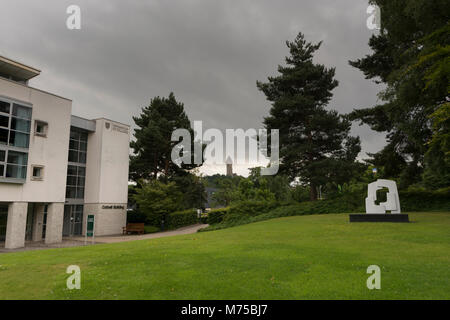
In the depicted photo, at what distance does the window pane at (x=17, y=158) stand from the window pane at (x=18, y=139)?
0.64 meters

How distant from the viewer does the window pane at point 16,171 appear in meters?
23.0

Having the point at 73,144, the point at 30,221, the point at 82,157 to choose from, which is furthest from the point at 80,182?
the point at 30,221

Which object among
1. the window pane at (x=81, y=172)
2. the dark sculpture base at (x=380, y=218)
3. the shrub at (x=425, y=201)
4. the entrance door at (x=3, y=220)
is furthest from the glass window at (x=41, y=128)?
the shrub at (x=425, y=201)

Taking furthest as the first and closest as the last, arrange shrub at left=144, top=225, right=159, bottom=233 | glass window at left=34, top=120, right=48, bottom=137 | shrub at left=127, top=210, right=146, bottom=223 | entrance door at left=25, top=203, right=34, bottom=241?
1. shrub at left=127, top=210, right=146, bottom=223
2. shrub at left=144, top=225, right=159, bottom=233
3. entrance door at left=25, top=203, right=34, bottom=241
4. glass window at left=34, top=120, right=48, bottom=137

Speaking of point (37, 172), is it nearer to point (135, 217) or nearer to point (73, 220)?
point (73, 220)

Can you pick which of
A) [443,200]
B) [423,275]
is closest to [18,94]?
[423,275]

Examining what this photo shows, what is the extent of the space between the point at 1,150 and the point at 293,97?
24.9 m

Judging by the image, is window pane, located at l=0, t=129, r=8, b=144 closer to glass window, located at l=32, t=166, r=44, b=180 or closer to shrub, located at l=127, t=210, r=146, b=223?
glass window, located at l=32, t=166, r=44, b=180

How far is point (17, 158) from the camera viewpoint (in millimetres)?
23609

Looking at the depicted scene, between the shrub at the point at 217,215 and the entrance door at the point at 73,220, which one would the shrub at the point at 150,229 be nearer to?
the entrance door at the point at 73,220

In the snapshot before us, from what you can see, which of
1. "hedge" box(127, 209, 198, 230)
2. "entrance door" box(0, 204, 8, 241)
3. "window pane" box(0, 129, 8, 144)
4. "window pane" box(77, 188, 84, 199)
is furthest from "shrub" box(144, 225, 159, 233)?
"window pane" box(0, 129, 8, 144)

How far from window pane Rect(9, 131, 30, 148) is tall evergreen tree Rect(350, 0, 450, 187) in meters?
26.0

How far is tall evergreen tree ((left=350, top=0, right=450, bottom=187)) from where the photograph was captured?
41.8 feet
